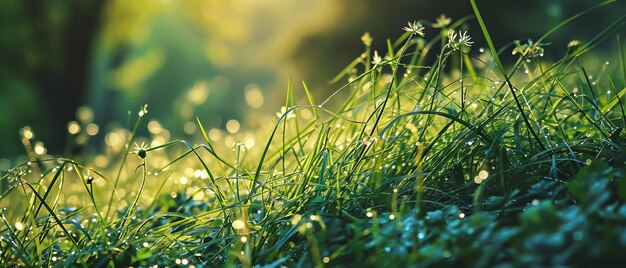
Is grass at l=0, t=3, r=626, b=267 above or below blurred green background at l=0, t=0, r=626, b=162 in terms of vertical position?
below

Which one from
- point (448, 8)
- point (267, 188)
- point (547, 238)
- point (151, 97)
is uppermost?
point (151, 97)

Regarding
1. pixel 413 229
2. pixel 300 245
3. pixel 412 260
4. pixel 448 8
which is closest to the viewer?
pixel 412 260

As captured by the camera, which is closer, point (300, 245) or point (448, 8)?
point (300, 245)

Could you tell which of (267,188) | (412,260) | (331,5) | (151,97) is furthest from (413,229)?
(151,97)

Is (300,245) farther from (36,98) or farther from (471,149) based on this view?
(36,98)

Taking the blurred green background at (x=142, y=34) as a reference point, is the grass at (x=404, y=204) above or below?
below

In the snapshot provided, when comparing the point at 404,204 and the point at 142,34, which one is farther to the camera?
the point at 142,34

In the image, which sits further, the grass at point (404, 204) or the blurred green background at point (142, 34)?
the blurred green background at point (142, 34)

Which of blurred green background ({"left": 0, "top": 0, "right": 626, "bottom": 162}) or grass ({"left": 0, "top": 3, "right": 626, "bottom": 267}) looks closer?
grass ({"left": 0, "top": 3, "right": 626, "bottom": 267})

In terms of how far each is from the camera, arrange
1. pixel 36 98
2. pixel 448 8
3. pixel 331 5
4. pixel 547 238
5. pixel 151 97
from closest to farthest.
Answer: pixel 547 238 < pixel 448 8 < pixel 331 5 < pixel 36 98 < pixel 151 97

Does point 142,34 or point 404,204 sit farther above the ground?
point 142,34

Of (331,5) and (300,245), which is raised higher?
(331,5)
